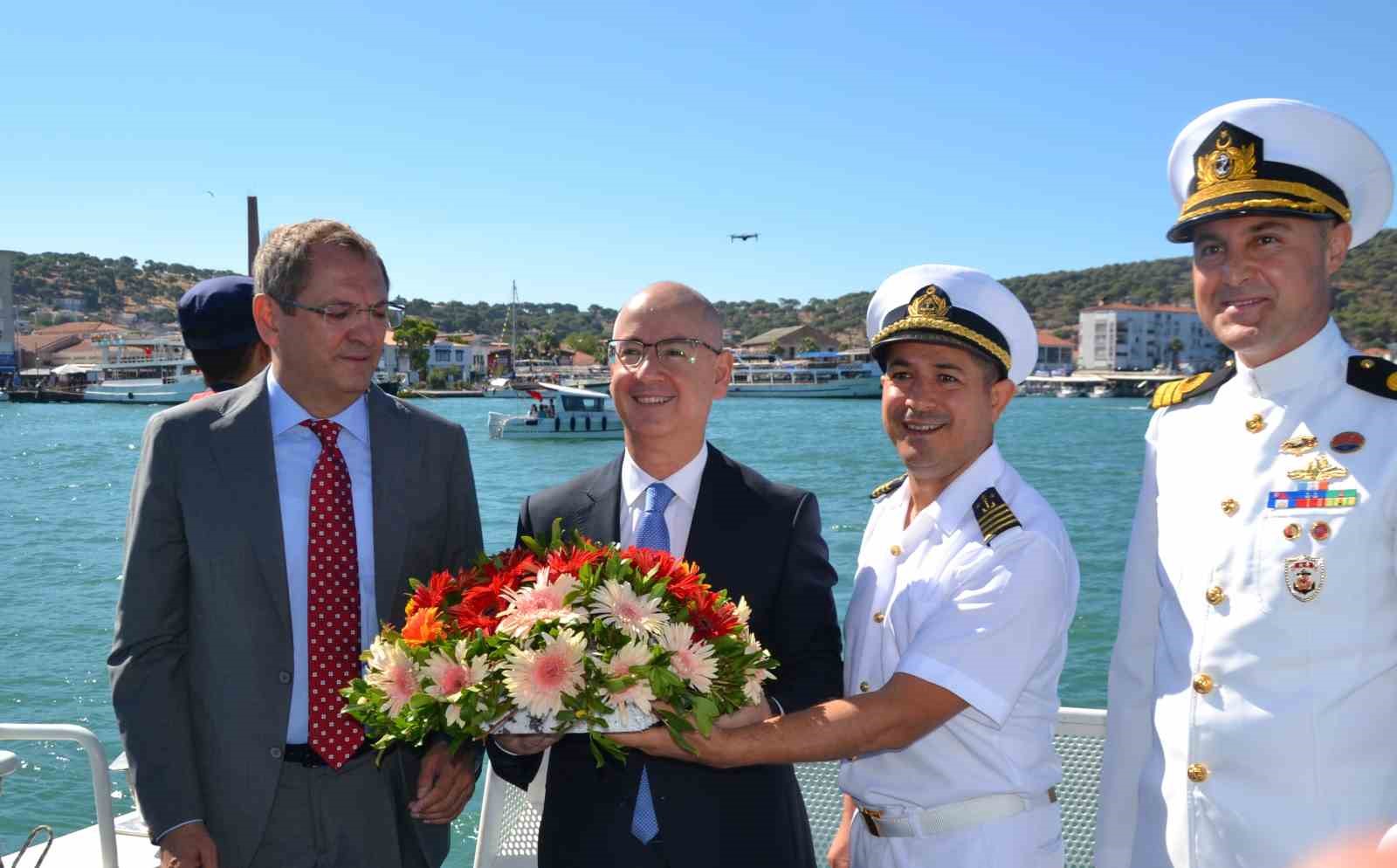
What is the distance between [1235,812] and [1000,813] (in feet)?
1.53

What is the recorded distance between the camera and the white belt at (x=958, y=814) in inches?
93.3

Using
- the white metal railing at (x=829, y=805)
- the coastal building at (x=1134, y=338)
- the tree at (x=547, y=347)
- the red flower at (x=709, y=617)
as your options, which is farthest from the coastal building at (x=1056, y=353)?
the red flower at (x=709, y=617)

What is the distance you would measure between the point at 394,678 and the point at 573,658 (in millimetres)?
392

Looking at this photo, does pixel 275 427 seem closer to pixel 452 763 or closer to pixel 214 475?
pixel 214 475

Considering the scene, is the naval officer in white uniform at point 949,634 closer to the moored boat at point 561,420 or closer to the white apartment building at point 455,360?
the moored boat at point 561,420

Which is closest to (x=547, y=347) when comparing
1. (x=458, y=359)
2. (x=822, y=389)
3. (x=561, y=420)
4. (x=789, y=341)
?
(x=458, y=359)

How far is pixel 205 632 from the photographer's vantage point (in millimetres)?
2619

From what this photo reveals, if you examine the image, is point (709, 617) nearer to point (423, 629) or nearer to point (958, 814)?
point (423, 629)

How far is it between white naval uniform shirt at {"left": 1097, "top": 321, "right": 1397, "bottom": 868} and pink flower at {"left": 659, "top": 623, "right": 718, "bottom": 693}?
108 centimetres

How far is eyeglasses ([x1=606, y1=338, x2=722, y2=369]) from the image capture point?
8.84 ft

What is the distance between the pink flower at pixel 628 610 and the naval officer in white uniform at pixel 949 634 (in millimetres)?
216

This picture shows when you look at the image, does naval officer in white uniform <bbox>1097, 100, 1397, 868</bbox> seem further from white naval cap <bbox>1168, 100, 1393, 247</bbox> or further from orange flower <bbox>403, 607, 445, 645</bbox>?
orange flower <bbox>403, 607, 445, 645</bbox>

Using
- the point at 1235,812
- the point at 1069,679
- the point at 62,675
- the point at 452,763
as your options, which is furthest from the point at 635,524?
the point at 62,675

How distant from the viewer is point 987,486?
2504mm
